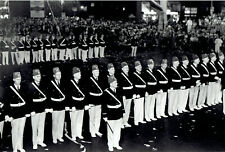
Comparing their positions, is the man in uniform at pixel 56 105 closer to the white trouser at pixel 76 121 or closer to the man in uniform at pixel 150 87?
the white trouser at pixel 76 121

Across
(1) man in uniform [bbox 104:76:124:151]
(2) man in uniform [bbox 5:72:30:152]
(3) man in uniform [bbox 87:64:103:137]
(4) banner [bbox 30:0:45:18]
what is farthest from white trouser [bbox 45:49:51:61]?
(4) banner [bbox 30:0:45:18]

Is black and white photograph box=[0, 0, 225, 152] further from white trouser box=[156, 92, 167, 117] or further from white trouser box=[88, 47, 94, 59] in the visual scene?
white trouser box=[88, 47, 94, 59]

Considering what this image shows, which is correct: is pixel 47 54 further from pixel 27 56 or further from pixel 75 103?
pixel 75 103

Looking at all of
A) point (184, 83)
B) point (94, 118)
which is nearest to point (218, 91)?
point (184, 83)

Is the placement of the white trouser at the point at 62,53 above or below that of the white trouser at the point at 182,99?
above

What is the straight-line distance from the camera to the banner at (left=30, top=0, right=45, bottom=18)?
130ft

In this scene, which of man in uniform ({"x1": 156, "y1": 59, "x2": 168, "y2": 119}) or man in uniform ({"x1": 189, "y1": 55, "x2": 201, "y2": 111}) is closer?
man in uniform ({"x1": 156, "y1": 59, "x2": 168, "y2": 119})

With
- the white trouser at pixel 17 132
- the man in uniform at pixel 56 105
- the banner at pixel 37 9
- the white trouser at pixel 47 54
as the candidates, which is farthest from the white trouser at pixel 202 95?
the banner at pixel 37 9

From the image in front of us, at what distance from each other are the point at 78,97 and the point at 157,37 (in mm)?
18602

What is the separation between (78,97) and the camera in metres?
9.20

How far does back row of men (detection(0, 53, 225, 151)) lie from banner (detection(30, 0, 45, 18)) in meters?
30.1

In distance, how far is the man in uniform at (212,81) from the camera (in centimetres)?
1227

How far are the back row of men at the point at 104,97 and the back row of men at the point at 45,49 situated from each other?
11.2 meters

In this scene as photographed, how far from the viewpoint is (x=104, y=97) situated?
8.67 metres
